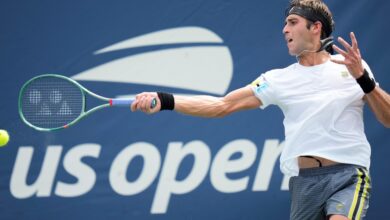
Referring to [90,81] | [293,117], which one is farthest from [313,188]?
[90,81]

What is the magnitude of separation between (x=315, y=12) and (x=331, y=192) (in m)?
1.09

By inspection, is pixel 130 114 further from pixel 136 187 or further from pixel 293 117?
pixel 293 117

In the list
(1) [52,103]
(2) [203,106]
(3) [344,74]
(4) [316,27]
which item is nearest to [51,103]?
(1) [52,103]

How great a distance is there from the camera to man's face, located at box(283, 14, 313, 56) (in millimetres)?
4586

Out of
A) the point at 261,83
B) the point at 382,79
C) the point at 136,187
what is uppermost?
the point at 261,83

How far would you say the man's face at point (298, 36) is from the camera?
15.0 feet

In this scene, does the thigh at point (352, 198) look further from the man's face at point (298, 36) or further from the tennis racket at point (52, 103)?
the tennis racket at point (52, 103)

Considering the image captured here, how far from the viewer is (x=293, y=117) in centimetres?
454

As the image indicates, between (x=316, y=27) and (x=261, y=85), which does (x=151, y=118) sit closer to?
(x=261, y=85)

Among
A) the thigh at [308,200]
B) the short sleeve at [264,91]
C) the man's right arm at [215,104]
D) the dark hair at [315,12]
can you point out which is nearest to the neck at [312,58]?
the dark hair at [315,12]

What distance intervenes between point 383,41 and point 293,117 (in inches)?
82.3

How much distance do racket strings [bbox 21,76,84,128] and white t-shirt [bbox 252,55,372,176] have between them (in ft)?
4.07

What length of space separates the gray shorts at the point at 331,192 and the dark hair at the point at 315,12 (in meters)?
0.85

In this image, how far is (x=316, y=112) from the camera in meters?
4.43
